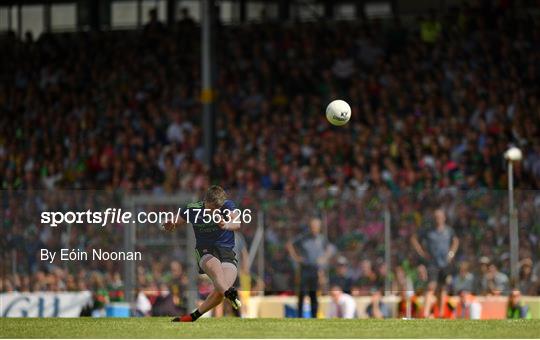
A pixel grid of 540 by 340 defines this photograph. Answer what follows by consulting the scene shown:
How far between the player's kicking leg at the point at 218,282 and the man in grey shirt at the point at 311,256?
4863mm

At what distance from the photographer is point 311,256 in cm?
2172

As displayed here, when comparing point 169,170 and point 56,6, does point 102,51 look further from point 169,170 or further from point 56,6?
point 169,170

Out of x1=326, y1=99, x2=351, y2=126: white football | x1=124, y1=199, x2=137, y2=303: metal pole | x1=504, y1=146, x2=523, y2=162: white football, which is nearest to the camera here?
x1=326, y1=99, x2=351, y2=126: white football

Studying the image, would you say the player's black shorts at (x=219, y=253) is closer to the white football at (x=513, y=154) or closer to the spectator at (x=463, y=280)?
the spectator at (x=463, y=280)

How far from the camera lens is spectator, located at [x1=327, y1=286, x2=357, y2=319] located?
2130cm

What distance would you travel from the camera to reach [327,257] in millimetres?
21656

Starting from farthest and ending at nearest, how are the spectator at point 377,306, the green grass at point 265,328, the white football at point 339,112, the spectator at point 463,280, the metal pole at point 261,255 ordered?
the metal pole at point 261,255 → the spectator at point 463,280 → the spectator at point 377,306 → the white football at point 339,112 → the green grass at point 265,328

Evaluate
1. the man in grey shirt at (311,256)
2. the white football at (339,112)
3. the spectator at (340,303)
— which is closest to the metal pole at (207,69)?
the man in grey shirt at (311,256)

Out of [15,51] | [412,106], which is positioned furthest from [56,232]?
[15,51]

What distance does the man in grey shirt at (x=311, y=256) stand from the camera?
70.0 ft

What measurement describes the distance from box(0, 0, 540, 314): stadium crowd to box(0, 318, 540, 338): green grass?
4.11 metres

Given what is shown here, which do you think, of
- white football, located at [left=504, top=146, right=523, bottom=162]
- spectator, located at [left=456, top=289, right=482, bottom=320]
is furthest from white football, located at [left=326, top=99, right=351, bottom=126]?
white football, located at [left=504, top=146, right=523, bottom=162]

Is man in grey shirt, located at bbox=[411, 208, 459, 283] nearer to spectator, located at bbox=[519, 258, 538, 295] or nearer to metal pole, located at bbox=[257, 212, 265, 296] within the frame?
spectator, located at bbox=[519, 258, 538, 295]

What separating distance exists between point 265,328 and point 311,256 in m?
6.09
